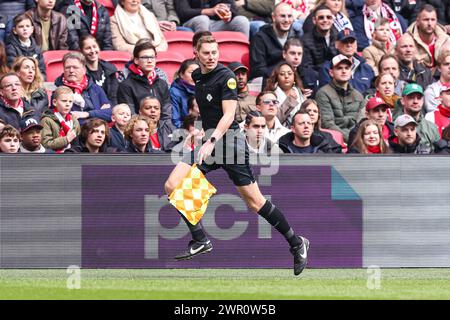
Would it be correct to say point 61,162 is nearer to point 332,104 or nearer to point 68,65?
point 68,65

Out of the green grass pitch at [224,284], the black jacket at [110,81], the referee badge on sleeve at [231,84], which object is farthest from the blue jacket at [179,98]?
the referee badge on sleeve at [231,84]

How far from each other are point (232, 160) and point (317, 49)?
4804 mm

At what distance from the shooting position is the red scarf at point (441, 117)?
14373 mm

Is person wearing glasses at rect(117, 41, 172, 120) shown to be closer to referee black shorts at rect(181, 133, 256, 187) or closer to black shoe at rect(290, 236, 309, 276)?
referee black shorts at rect(181, 133, 256, 187)

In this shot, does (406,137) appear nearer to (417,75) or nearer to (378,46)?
(417,75)

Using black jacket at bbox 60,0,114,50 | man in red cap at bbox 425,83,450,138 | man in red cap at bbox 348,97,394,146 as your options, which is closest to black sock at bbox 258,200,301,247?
man in red cap at bbox 348,97,394,146

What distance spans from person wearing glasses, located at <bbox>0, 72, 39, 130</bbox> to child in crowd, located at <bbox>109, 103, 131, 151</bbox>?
88 cm

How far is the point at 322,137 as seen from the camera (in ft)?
42.5

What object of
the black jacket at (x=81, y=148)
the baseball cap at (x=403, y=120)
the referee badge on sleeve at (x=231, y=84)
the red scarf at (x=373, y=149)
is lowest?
the red scarf at (x=373, y=149)

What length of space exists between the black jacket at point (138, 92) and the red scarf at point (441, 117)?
3.25m

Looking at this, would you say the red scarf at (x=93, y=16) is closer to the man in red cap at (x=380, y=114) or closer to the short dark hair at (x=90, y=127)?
the short dark hair at (x=90, y=127)

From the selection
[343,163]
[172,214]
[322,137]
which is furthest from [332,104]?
[172,214]

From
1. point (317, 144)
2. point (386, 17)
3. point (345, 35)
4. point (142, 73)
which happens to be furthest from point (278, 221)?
point (386, 17)

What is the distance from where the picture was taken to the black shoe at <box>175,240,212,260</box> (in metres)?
10.8
